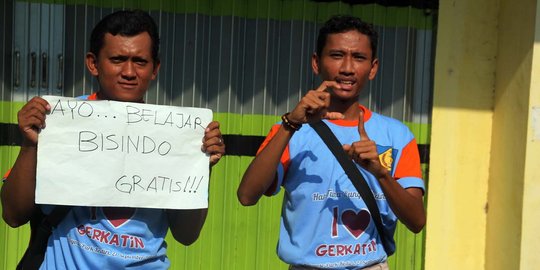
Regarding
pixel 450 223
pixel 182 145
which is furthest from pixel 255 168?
pixel 450 223

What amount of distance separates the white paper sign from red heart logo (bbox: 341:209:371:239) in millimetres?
513

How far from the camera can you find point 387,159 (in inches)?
132

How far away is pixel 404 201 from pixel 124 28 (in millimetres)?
1154

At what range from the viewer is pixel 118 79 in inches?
123

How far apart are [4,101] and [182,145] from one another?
82.9 inches

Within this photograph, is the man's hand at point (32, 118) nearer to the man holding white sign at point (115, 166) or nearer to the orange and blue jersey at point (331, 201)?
the man holding white sign at point (115, 166)

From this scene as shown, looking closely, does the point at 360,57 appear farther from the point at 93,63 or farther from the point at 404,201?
the point at 93,63

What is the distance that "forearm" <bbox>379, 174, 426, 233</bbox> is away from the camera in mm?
3180

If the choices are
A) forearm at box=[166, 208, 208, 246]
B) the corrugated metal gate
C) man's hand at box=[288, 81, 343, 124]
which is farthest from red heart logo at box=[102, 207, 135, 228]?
the corrugated metal gate

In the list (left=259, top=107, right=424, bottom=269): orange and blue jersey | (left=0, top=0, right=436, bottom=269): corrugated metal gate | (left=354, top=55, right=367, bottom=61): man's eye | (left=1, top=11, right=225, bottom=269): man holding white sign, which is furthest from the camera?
(left=0, top=0, right=436, bottom=269): corrugated metal gate

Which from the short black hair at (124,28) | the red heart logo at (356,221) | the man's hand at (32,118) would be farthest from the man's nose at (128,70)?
the red heart logo at (356,221)

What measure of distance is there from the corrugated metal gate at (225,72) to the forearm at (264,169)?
6.29ft

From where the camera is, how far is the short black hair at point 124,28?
3.17 meters

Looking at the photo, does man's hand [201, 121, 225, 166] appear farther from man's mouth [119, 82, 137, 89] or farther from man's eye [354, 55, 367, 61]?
man's eye [354, 55, 367, 61]
